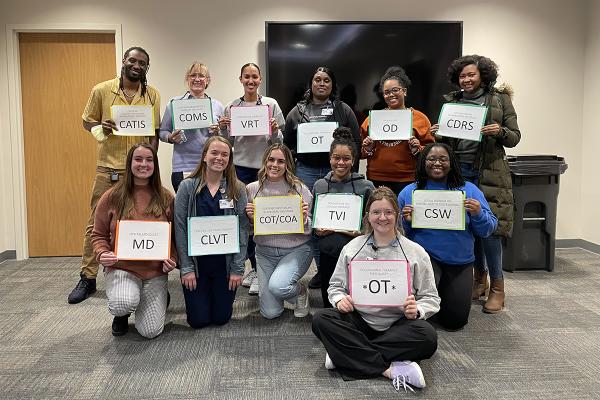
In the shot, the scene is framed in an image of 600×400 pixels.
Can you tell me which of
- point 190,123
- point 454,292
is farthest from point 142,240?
point 454,292

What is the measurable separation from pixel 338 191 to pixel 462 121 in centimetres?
95

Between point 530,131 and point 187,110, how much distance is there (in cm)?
358

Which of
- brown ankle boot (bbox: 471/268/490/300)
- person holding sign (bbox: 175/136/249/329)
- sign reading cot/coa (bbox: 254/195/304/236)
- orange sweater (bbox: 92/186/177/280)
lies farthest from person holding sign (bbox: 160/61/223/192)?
brown ankle boot (bbox: 471/268/490/300)

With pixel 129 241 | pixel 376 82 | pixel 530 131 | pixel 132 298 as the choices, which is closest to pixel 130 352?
pixel 132 298

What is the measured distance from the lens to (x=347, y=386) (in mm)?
2416

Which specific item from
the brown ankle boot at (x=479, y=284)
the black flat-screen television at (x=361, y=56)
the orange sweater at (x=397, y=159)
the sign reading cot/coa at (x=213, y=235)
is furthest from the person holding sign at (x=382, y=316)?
the black flat-screen television at (x=361, y=56)

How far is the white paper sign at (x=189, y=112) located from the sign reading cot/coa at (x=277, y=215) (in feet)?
2.82

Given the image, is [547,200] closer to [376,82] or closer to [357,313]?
[376,82]

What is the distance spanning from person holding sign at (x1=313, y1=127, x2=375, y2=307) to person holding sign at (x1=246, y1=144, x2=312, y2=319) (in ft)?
0.37

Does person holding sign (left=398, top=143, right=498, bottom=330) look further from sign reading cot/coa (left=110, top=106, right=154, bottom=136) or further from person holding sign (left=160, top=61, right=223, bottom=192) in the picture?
sign reading cot/coa (left=110, top=106, right=154, bottom=136)

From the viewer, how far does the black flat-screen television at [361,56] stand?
4.82 meters

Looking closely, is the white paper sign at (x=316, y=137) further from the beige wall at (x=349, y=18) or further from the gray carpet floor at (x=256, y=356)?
the beige wall at (x=349, y=18)

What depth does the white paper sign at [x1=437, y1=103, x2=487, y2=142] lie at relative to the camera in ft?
11.0

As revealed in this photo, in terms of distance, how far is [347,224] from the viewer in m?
3.20
